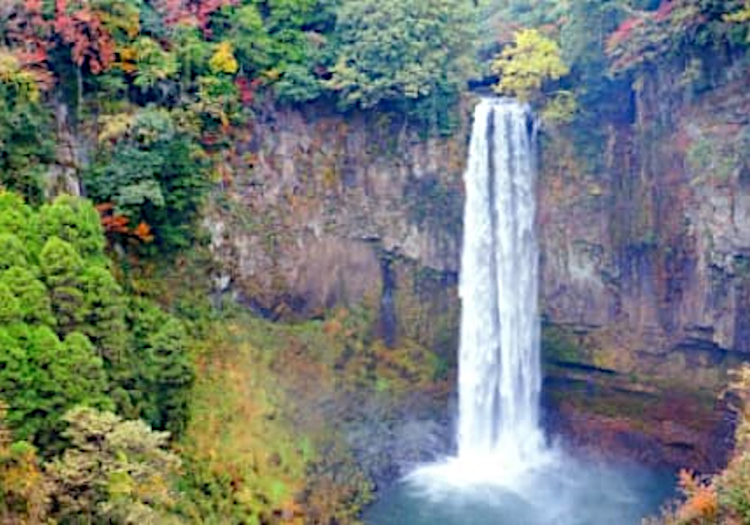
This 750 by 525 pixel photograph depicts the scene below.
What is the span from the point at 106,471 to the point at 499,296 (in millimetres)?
13571

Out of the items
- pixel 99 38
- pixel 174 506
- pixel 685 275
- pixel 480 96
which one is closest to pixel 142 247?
pixel 99 38

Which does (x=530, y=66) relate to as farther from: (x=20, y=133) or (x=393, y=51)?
(x=20, y=133)

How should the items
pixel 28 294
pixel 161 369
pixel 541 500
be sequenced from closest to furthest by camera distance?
pixel 28 294
pixel 161 369
pixel 541 500

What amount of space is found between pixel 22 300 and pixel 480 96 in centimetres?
1474

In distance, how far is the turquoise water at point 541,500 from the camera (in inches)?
824

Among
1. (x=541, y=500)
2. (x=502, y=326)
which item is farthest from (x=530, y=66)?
(x=541, y=500)

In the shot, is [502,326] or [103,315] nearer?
[103,315]

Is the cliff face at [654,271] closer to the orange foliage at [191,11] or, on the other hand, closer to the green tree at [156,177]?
the orange foliage at [191,11]

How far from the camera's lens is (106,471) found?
13.9m

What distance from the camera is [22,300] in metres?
15.0

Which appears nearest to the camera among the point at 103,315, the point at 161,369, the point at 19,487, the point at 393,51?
the point at 19,487

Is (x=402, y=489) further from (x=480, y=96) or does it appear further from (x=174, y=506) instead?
(x=480, y=96)

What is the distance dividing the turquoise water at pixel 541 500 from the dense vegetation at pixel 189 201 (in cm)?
125

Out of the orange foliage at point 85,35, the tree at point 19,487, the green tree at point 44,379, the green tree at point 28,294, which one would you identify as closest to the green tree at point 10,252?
the green tree at point 28,294
